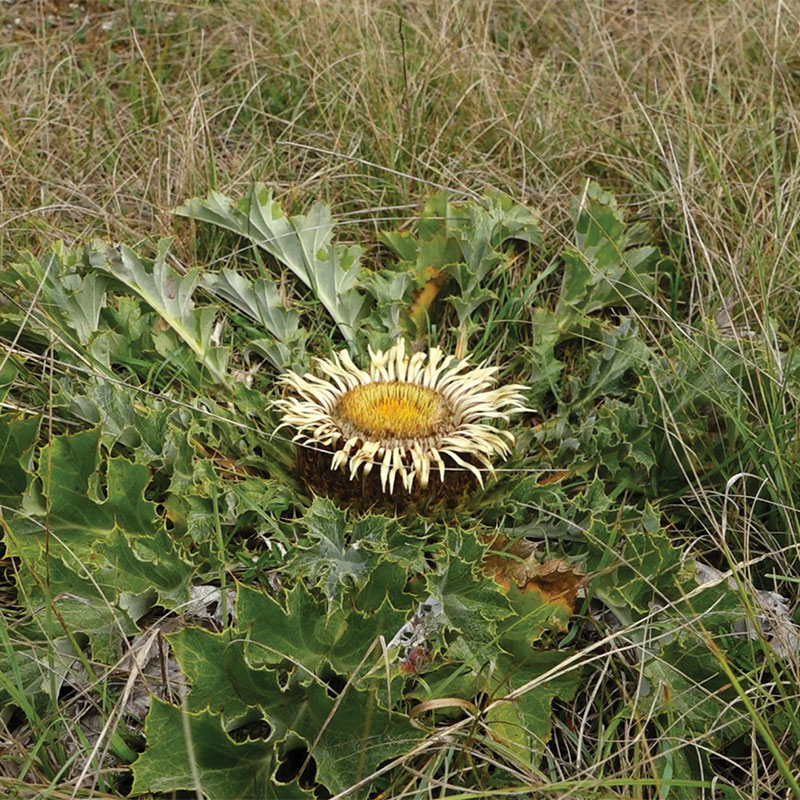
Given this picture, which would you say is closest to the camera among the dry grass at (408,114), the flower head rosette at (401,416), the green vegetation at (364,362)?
the green vegetation at (364,362)

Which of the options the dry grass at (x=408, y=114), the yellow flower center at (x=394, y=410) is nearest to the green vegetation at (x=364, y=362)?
the dry grass at (x=408, y=114)

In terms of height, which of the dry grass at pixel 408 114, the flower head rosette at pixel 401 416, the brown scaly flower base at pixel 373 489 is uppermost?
the dry grass at pixel 408 114

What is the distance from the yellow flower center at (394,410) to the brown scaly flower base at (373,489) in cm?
10

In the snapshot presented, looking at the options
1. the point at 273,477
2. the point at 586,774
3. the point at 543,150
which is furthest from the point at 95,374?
the point at 543,150

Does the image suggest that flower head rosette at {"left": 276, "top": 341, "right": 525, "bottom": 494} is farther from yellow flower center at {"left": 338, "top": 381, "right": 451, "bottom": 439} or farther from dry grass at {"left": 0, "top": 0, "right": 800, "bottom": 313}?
dry grass at {"left": 0, "top": 0, "right": 800, "bottom": 313}

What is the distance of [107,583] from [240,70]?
2.29 meters

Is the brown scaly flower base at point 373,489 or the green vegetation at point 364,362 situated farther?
the brown scaly flower base at point 373,489

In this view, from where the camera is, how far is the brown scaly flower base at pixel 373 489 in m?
2.04

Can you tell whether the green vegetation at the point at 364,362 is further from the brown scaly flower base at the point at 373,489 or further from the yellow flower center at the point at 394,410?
the yellow flower center at the point at 394,410

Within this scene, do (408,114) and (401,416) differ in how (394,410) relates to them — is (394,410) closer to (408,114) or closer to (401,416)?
(401,416)

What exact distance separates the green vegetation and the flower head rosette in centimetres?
11

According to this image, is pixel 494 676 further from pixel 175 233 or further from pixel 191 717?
pixel 175 233

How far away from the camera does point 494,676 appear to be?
5.77 ft

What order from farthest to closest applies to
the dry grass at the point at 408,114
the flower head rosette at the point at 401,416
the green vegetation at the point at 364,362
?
the dry grass at the point at 408,114 < the flower head rosette at the point at 401,416 < the green vegetation at the point at 364,362
